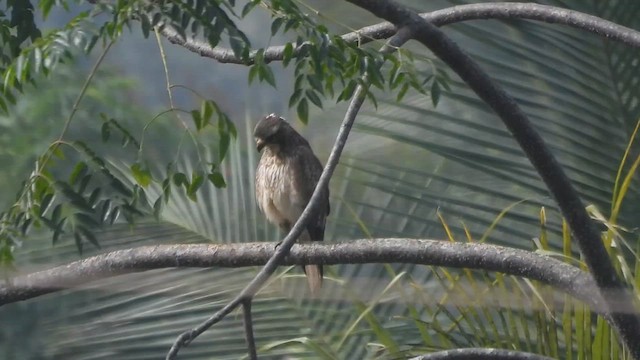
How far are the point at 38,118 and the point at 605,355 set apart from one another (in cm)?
477

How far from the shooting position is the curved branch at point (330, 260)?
2.73 m

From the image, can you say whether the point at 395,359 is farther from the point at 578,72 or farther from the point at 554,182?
the point at 578,72

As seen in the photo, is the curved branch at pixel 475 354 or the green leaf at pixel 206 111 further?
the curved branch at pixel 475 354

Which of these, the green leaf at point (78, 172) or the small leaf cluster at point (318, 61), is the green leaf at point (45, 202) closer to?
the green leaf at point (78, 172)

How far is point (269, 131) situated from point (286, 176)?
0.15 meters

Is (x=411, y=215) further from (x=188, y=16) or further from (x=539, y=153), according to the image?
(x=188, y=16)

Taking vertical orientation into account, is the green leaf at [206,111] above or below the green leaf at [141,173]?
above

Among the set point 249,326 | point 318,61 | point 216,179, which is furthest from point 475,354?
point 318,61

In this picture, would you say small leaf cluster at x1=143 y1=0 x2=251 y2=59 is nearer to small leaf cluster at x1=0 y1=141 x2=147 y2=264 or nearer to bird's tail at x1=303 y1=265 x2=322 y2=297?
small leaf cluster at x1=0 y1=141 x2=147 y2=264

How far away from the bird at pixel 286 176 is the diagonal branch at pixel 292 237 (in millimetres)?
1680

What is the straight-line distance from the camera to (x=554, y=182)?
8.89 feet

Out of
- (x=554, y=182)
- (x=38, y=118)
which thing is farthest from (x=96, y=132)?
(x=554, y=182)

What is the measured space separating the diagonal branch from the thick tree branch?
46mm

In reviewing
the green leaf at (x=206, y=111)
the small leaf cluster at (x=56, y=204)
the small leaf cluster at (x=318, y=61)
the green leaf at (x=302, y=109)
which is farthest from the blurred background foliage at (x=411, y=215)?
the small leaf cluster at (x=56, y=204)
